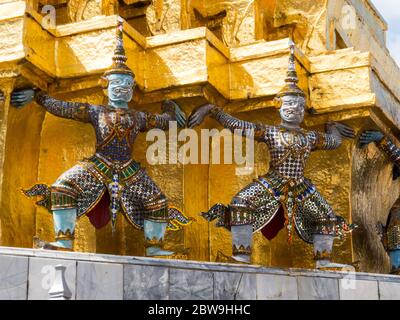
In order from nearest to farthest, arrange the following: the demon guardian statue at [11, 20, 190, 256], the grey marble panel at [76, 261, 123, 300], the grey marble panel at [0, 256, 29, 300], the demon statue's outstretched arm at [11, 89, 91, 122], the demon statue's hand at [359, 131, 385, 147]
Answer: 1. the grey marble panel at [0, 256, 29, 300]
2. the grey marble panel at [76, 261, 123, 300]
3. the demon guardian statue at [11, 20, 190, 256]
4. the demon statue's outstretched arm at [11, 89, 91, 122]
5. the demon statue's hand at [359, 131, 385, 147]

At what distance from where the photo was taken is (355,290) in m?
9.39

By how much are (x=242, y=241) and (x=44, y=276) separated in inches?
99.2

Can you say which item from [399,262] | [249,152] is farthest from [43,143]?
[399,262]

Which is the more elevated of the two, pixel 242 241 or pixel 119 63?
pixel 119 63

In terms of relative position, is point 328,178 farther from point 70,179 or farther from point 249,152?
point 70,179

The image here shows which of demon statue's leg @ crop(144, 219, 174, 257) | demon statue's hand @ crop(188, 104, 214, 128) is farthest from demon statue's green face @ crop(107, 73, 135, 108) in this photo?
demon statue's leg @ crop(144, 219, 174, 257)

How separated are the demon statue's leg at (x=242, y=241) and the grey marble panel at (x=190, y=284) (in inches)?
50.6

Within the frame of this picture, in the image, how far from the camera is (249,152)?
11469 millimetres

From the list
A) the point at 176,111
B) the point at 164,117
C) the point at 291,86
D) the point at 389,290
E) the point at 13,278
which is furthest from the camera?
the point at 176,111

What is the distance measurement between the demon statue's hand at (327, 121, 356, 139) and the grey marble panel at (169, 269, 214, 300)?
299 centimetres

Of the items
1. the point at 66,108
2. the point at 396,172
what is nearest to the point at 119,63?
the point at 66,108

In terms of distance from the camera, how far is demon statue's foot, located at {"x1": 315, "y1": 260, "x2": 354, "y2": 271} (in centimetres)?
1026

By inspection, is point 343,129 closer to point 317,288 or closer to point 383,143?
point 383,143

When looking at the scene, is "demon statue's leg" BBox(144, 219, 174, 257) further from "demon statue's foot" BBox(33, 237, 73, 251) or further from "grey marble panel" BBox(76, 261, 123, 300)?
"grey marble panel" BBox(76, 261, 123, 300)
